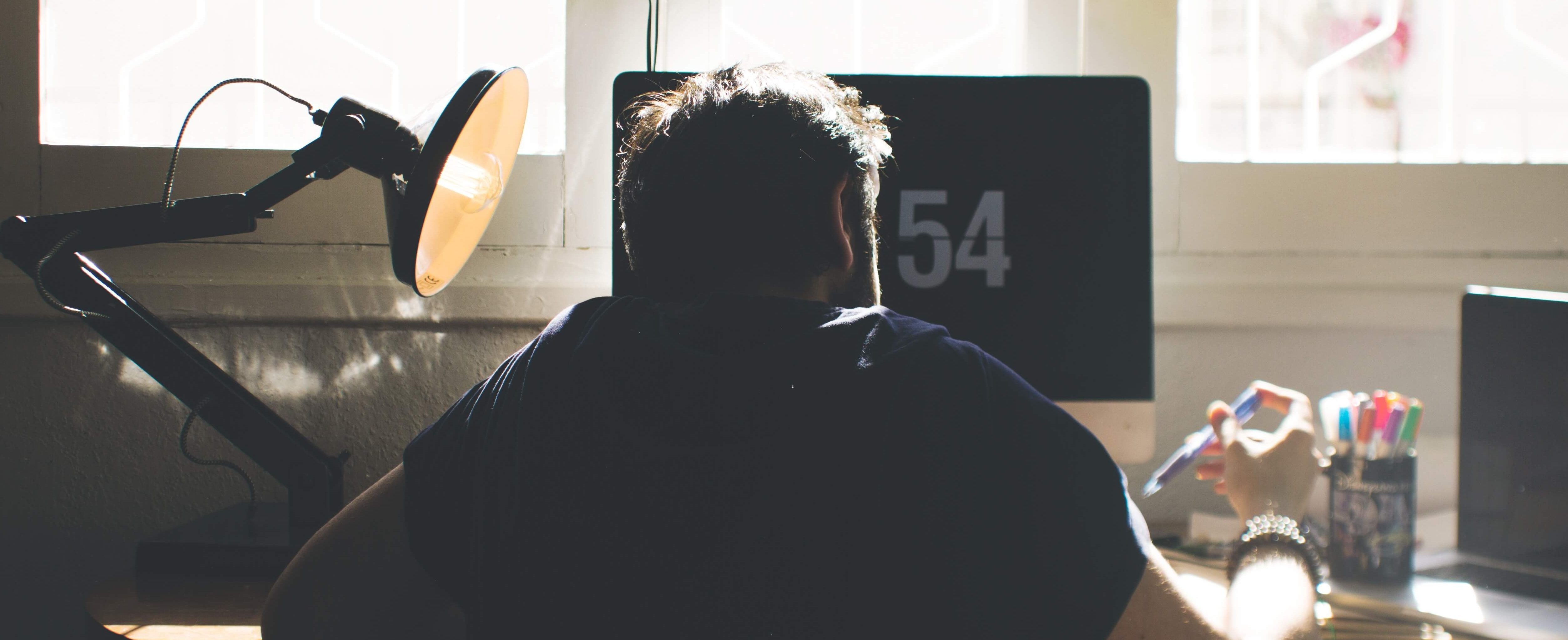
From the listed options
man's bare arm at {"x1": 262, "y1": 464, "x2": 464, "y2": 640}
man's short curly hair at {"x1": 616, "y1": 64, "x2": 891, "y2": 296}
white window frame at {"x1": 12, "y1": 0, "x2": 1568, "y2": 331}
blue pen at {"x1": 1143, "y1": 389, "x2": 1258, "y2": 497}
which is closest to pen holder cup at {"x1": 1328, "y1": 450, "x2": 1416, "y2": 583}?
blue pen at {"x1": 1143, "y1": 389, "x2": 1258, "y2": 497}

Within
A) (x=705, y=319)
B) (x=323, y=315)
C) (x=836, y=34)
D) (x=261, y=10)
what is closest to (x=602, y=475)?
(x=705, y=319)

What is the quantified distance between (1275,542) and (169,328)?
120cm

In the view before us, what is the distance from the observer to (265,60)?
1.29 m

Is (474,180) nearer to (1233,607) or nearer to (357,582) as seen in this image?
(357,582)

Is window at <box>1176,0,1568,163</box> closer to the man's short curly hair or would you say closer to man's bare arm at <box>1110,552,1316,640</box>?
man's bare arm at <box>1110,552,1316,640</box>

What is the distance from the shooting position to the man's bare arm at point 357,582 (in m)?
0.68

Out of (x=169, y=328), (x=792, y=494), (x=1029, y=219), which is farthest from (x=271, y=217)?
(x=1029, y=219)

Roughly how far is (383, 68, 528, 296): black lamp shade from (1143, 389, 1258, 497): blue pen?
0.80 metres

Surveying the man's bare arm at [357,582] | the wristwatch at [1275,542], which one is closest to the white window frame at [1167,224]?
A: the wristwatch at [1275,542]

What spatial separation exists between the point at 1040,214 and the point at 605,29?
698 mm

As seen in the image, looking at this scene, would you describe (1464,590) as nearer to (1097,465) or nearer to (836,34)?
(1097,465)

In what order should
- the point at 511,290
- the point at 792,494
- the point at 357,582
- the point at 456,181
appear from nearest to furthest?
1. the point at 792,494
2. the point at 357,582
3. the point at 456,181
4. the point at 511,290

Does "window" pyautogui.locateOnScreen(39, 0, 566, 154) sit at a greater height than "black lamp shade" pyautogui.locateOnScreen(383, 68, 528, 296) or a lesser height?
greater

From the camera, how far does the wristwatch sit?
0.86m
